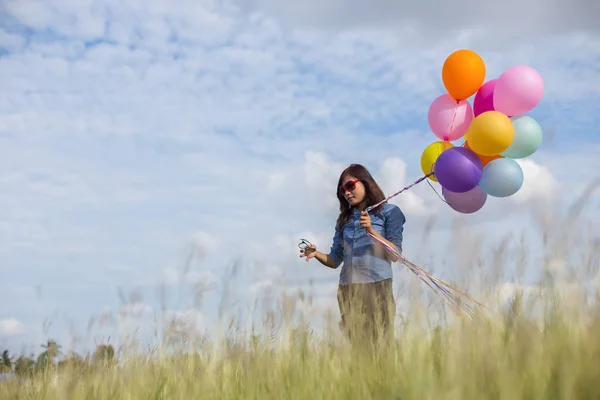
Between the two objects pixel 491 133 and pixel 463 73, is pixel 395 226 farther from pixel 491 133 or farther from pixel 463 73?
pixel 463 73

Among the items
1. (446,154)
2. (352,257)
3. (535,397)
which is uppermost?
(446,154)

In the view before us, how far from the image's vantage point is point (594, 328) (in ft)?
7.88

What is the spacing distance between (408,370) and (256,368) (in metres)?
0.96

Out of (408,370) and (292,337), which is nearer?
(408,370)

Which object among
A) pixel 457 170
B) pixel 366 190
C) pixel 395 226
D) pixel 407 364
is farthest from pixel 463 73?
pixel 407 364

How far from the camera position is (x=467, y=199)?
15.7 feet

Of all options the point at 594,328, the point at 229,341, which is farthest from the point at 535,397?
the point at 229,341

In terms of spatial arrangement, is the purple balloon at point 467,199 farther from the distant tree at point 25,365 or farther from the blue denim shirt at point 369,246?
the distant tree at point 25,365

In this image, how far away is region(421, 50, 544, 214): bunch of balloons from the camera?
175 inches

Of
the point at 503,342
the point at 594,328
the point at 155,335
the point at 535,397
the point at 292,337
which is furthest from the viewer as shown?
the point at 155,335

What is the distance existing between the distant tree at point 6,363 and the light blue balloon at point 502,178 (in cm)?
372

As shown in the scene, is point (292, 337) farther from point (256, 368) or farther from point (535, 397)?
point (535, 397)

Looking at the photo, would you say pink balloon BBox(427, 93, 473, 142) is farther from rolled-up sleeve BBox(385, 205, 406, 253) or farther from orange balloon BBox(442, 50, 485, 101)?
rolled-up sleeve BBox(385, 205, 406, 253)

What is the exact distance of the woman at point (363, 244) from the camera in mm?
4199
